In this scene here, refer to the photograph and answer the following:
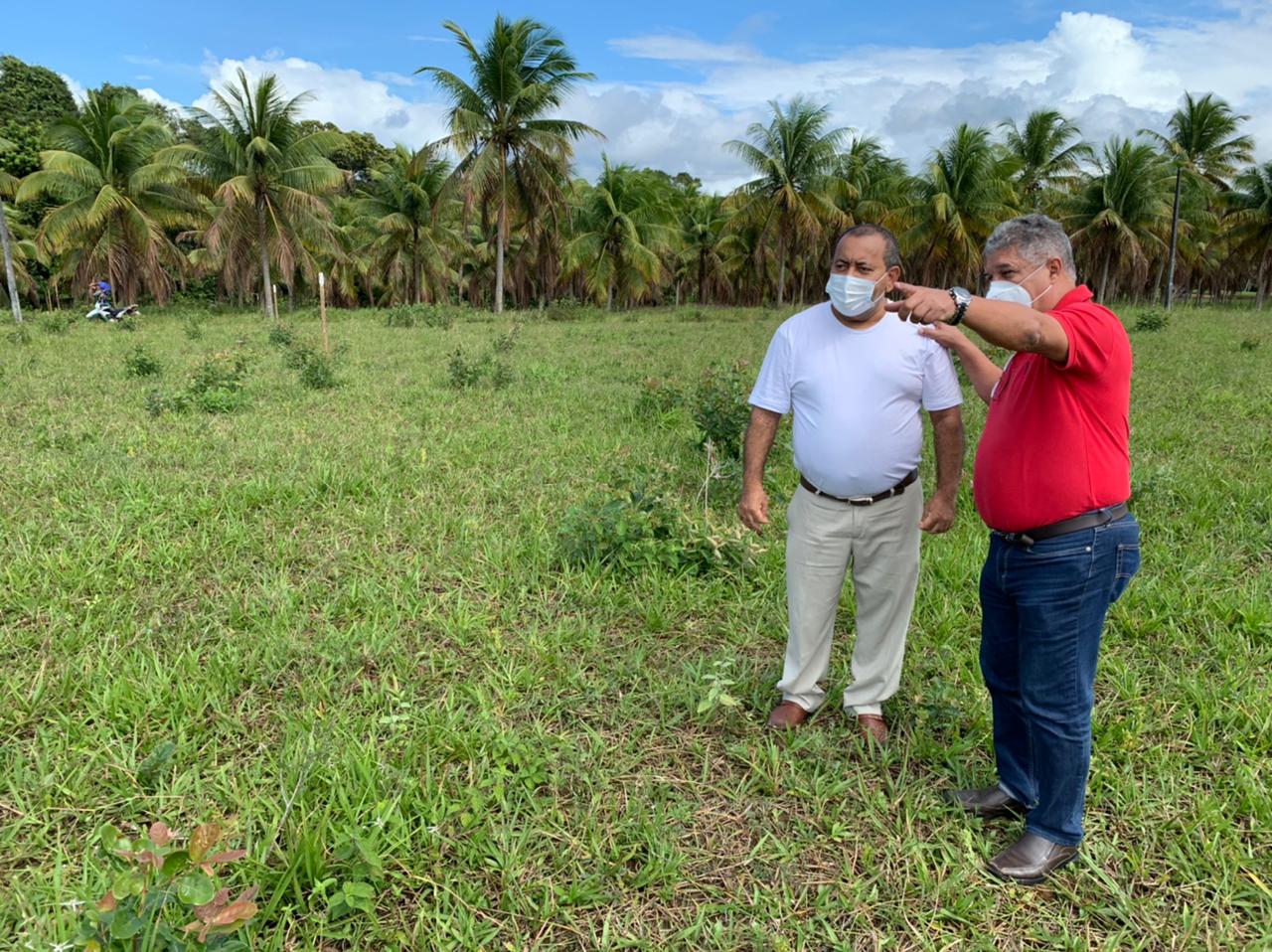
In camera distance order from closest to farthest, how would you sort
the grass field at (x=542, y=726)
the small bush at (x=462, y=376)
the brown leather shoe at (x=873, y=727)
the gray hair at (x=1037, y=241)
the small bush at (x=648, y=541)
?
the gray hair at (x=1037, y=241) → the grass field at (x=542, y=726) → the brown leather shoe at (x=873, y=727) → the small bush at (x=648, y=541) → the small bush at (x=462, y=376)

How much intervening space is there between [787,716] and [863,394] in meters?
1.21

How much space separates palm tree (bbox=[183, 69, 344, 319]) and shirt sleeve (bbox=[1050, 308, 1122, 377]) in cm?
2339

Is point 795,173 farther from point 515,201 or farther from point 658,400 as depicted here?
point 658,400

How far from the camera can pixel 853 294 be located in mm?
2334

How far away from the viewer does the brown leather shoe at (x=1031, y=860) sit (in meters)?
2.12

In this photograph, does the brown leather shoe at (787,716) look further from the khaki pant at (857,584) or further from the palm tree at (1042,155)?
the palm tree at (1042,155)

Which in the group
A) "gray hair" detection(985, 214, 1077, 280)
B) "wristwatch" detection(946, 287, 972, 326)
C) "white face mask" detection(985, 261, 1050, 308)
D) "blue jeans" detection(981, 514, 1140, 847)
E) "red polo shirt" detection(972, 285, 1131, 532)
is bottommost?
"blue jeans" detection(981, 514, 1140, 847)

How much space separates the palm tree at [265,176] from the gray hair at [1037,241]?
911 inches

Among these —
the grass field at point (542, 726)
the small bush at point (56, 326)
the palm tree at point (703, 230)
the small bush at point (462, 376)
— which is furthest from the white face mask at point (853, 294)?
the palm tree at point (703, 230)

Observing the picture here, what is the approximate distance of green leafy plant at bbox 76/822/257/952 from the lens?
160 centimetres

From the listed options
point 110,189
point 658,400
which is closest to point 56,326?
point 110,189

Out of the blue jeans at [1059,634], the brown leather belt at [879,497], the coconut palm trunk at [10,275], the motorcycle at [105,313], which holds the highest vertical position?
the coconut palm trunk at [10,275]

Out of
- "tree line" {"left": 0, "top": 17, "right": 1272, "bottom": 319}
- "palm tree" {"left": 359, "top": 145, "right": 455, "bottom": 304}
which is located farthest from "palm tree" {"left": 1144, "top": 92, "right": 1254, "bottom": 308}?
Answer: "palm tree" {"left": 359, "top": 145, "right": 455, "bottom": 304}

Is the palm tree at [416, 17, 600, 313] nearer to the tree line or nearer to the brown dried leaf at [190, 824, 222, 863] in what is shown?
the tree line
